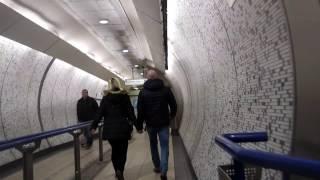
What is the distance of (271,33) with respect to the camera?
6.75ft

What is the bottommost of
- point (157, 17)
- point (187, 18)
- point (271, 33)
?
point (271, 33)

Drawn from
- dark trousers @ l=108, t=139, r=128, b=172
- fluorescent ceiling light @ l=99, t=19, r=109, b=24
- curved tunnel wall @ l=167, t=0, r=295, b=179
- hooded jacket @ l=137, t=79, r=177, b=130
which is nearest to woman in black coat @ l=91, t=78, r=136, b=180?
dark trousers @ l=108, t=139, r=128, b=172

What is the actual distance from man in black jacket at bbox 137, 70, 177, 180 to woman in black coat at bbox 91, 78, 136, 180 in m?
0.27

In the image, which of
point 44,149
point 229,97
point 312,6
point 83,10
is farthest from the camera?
point 44,149

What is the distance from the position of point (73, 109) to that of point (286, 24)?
14768 mm

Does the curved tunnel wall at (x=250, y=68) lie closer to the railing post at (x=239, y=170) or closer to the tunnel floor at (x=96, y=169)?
the railing post at (x=239, y=170)

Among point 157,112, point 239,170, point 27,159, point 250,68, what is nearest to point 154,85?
point 157,112

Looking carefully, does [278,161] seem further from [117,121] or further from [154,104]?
[154,104]

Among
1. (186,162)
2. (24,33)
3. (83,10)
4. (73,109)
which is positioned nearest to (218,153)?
(186,162)

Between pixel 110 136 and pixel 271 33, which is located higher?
pixel 271 33

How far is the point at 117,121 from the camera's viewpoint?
5.78 metres

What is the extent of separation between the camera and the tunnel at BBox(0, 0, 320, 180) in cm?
177

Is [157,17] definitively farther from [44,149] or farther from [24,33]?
[44,149]

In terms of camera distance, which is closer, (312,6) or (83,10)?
(312,6)
